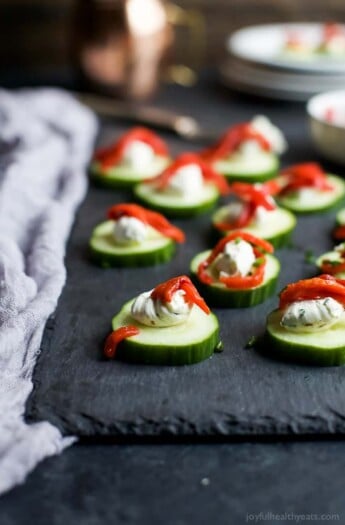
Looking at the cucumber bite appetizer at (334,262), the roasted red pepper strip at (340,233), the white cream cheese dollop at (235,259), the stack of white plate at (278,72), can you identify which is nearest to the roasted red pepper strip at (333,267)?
the cucumber bite appetizer at (334,262)

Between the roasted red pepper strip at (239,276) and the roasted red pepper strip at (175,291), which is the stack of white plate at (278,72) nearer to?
the roasted red pepper strip at (239,276)

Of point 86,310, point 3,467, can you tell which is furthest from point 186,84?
point 3,467

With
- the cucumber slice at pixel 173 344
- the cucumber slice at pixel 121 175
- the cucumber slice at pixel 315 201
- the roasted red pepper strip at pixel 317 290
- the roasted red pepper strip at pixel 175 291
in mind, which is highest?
the roasted red pepper strip at pixel 317 290

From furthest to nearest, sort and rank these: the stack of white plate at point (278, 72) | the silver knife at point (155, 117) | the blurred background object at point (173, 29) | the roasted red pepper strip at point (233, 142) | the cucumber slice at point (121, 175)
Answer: the blurred background object at point (173, 29)
the stack of white plate at point (278, 72)
the silver knife at point (155, 117)
the roasted red pepper strip at point (233, 142)
the cucumber slice at point (121, 175)

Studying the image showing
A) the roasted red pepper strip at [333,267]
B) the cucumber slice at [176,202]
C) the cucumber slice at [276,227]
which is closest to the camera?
the roasted red pepper strip at [333,267]

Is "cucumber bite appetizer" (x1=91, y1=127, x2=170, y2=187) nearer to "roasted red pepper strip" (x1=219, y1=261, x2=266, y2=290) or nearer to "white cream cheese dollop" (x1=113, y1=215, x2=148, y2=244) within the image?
"white cream cheese dollop" (x1=113, y1=215, x2=148, y2=244)

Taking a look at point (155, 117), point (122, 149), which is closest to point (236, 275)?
point (122, 149)

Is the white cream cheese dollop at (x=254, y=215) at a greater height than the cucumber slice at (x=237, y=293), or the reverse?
the cucumber slice at (x=237, y=293)
